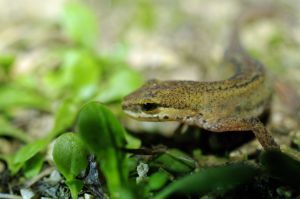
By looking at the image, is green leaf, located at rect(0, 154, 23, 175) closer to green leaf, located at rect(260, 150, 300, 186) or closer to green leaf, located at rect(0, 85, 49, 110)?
green leaf, located at rect(0, 85, 49, 110)

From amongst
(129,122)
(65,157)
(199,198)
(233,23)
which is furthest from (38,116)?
(233,23)

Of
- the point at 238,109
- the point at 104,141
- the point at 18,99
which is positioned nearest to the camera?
the point at 104,141

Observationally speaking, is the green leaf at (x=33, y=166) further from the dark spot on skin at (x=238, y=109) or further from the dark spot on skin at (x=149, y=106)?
the dark spot on skin at (x=238, y=109)

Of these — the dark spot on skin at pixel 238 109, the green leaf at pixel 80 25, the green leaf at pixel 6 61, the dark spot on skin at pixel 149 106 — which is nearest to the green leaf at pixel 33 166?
the dark spot on skin at pixel 149 106

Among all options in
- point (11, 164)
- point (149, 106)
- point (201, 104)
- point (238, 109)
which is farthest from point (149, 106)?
point (11, 164)

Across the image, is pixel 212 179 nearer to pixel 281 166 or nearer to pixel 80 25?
pixel 281 166

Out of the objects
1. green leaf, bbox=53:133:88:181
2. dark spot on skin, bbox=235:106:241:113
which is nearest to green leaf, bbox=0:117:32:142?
green leaf, bbox=53:133:88:181
